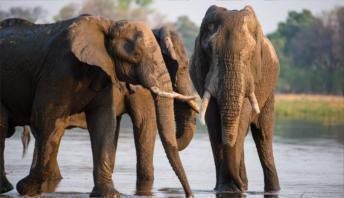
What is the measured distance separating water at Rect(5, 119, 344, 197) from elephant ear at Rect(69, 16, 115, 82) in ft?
4.43

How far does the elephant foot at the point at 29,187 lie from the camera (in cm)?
1239

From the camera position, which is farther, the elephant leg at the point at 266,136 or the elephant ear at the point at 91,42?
the elephant leg at the point at 266,136

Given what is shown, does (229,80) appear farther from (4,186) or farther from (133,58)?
(4,186)

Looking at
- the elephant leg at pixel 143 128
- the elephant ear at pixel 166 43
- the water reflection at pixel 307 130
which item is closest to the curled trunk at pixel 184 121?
the elephant leg at pixel 143 128

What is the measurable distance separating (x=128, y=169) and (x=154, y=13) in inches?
2383

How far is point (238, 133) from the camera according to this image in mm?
13055

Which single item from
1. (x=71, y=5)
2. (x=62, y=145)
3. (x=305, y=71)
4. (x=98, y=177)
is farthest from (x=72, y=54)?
(x=71, y=5)

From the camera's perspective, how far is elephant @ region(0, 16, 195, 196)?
476 inches

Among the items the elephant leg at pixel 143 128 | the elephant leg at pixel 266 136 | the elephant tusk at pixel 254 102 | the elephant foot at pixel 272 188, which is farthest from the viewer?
the elephant leg at pixel 266 136

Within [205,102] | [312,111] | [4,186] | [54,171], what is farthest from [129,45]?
[312,111]

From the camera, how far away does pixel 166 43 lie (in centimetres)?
1402

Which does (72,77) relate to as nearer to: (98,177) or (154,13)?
(98,177)

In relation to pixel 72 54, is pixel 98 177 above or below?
below

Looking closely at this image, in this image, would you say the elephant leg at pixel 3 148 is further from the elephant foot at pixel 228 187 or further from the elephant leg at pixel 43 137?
the elephant foot at pixel 228 187
